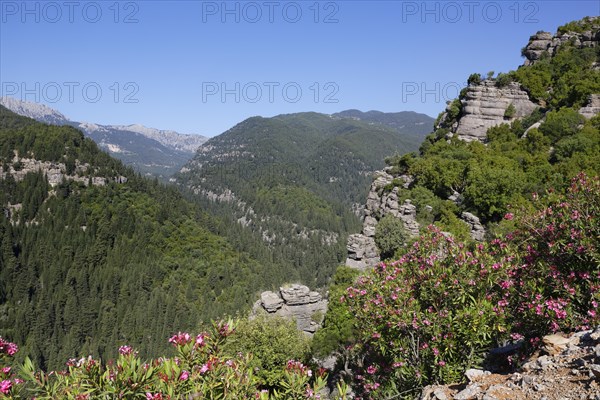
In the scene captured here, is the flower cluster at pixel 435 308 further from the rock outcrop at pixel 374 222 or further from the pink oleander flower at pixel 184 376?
the rock outcrop at pixel 374 222

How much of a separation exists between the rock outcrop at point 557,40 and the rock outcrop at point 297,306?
6573 cm

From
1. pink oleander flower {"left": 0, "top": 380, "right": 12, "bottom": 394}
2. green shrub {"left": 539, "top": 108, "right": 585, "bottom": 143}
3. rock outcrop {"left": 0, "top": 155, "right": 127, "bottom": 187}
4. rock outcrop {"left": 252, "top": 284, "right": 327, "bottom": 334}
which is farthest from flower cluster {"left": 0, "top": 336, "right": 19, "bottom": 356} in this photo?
rock outcrop {"left": 0, "top": 155, "right": 127, "bottom": 187}

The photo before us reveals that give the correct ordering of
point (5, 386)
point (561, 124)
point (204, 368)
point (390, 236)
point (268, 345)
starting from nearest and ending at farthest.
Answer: point (5, 386) → point (204, 368) → point (268, 345) → point (390, 236) → point (561, 124)

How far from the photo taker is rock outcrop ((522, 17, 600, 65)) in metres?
71.5

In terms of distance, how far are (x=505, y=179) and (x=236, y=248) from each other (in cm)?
13399

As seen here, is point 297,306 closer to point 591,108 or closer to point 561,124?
point 561,124

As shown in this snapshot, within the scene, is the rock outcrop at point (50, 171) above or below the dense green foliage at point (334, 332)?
above

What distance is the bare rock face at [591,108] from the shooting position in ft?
189

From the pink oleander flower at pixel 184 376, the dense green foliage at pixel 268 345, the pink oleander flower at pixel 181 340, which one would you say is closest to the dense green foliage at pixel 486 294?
the pink oleander flower at pixel 181 340

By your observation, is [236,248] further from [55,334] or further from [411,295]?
[411,295]

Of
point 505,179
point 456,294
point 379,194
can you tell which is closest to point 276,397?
point 456,294

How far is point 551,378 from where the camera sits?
11.1 m

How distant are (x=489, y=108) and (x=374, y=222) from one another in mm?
32779

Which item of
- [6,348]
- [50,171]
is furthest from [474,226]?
[50,171]
